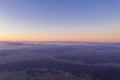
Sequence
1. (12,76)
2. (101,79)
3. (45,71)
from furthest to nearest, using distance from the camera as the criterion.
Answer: (45,71) → (12,76) → (101,79)

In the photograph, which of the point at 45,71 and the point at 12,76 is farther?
the point at 45,71

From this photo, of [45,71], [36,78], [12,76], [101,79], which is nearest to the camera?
[101,79]

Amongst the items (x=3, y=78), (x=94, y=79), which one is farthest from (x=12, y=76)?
(x=94, y=79)

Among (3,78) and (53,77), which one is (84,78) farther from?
(3,78)

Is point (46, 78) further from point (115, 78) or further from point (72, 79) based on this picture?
point (115, 78)

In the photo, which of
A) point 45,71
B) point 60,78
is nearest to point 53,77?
point 60,78

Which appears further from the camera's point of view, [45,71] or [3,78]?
[45,71]

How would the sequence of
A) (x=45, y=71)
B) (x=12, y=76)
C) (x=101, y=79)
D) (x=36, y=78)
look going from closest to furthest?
(x=101, y=79), (x=36, y=78), (x=12, y=76), (x=45, y=71)

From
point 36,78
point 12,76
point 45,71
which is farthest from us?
point 45,71
